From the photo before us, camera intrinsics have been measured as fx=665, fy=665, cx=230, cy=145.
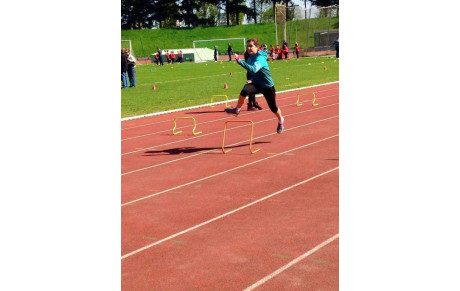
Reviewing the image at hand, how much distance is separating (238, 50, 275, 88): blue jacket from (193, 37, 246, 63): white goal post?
1904 inches

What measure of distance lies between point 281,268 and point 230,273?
1.34ft

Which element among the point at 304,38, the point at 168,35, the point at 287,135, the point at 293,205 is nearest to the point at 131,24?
the point at 168,35

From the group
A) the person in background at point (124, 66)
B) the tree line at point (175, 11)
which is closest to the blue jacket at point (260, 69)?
the person in background at point (124, 66)

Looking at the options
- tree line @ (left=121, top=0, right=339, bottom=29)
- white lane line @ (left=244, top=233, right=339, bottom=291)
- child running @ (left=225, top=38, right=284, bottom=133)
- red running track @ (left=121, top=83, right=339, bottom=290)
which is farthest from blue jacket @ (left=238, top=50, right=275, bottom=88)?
tree line @ (left=121, top=0, right=339, bottom=29)

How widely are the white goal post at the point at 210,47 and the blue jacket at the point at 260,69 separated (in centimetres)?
4836

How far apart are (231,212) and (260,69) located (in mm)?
4838

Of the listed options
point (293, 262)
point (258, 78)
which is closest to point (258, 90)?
point (258, 78)

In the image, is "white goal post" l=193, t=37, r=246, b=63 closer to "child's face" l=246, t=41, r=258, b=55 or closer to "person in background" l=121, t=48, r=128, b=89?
"person in background" l=121, t=48, r=128, b=89

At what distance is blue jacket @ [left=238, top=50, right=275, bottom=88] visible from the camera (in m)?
10.8

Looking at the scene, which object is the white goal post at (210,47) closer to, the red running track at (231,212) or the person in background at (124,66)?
the person in background at (124,66)

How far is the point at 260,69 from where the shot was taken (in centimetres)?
1145

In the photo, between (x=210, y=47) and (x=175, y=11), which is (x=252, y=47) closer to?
(x=210, y=47)

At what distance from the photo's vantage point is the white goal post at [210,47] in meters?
60.4

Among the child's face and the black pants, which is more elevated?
the child's face
